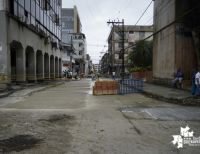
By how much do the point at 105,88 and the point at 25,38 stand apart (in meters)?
12.7

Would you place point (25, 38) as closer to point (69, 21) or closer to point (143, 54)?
point (143, 54)

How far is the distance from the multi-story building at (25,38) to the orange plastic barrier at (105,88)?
785 cm

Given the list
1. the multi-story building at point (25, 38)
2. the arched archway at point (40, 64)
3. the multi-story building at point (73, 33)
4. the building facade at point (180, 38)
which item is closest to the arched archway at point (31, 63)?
the multi-story building at point (25, 38)

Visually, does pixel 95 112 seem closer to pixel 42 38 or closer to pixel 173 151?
pixel 173 151

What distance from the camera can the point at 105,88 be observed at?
947 inches

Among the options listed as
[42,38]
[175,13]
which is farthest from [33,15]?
[175,13]

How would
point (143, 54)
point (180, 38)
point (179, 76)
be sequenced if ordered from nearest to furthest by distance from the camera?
point (179, 76)
point (180, 38)
point (143, 54)

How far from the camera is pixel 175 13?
26453 millimetres

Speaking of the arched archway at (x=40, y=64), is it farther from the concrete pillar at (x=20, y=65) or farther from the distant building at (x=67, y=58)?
the distant building at (x=67, y=58)

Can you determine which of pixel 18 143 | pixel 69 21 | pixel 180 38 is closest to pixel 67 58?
pixel 69 21

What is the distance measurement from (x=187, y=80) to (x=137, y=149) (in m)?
20.0

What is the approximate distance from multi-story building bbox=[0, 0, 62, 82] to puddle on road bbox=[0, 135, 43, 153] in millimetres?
19056

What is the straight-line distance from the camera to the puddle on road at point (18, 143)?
6969 mm

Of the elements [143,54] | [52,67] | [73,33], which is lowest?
[52,67]
